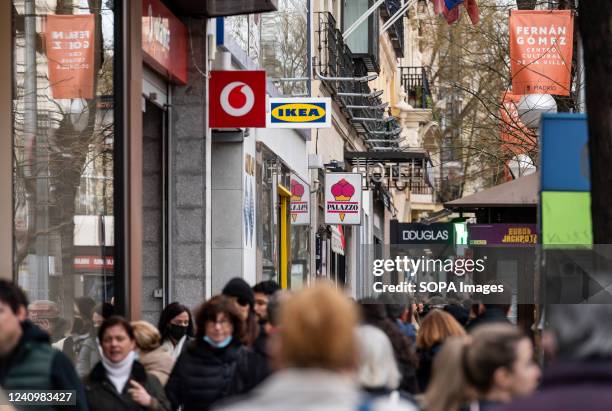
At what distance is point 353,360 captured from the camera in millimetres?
3869

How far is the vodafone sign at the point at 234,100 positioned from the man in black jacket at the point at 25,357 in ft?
28.8

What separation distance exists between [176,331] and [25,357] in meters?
4.06

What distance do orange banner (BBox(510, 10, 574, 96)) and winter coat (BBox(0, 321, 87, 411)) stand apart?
1569 cm

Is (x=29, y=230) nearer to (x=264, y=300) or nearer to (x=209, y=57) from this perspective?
(x=264, y=300)

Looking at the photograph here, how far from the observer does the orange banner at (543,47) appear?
72.6 ft

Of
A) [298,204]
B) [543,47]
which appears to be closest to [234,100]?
[543,47]

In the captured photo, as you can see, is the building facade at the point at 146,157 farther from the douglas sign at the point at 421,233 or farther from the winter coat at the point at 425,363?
the douglas sign at the point at 421,233

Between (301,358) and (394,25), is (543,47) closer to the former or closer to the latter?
(301,358)

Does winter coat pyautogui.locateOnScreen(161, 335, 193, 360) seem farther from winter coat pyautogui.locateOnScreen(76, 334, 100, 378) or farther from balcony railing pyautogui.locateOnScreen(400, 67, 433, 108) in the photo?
balcony railing pyautogui.locateOnScreen(400, 67, 433, 108)

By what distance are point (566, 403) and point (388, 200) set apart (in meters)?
47.2

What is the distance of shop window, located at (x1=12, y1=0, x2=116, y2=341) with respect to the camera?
33.2 feet

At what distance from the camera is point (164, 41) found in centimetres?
1445

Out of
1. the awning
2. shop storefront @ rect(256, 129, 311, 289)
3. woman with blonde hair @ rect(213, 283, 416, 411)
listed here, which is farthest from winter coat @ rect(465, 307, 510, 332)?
the awning

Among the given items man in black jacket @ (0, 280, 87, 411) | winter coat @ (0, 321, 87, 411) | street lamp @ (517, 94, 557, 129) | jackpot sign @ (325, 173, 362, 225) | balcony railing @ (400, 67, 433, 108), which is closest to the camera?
man in black jacket @ (0, 280, 87, 411)
